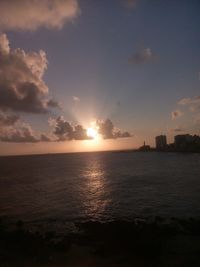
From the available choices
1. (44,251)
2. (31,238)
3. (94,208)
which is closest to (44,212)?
(94,208)

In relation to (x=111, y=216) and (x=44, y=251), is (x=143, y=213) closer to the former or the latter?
(x=111, y=216)

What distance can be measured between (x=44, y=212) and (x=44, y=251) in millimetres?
18046

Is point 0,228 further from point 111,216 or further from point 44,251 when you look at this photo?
point 111,216

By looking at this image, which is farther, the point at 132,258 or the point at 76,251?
the point at 76,251

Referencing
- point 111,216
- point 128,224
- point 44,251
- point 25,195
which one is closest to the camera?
point 44,251

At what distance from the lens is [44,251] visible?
24.0 meters

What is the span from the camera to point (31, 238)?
27359 mm

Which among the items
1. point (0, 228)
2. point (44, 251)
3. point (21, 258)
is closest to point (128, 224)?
point (44, 251)

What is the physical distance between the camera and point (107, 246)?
24859mm

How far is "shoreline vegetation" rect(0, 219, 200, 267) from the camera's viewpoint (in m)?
21.9

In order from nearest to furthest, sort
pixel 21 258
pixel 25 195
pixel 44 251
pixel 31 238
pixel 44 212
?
1. pixel 21 258
2. pixel 44 251
3. pixel 31 238
4. pixel 44 212
5. pixel 25 195

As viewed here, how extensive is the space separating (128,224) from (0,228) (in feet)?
49.7

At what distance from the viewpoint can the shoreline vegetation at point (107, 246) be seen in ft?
71.9

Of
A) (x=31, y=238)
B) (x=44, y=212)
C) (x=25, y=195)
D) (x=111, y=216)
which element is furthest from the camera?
(x=25, y=195)
